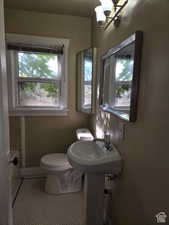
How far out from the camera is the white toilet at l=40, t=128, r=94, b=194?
81.4 inches

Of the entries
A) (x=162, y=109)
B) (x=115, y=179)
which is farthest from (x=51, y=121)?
(x=162, y=109)

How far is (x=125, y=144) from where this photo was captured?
1.29m

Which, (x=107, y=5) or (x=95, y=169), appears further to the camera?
(x=107, y=5)

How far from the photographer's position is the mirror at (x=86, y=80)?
2.19m

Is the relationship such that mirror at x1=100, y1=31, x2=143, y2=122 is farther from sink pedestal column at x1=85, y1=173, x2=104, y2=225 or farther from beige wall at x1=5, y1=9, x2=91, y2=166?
beige wall at x1=5, y1=9, x2=91, y2=166

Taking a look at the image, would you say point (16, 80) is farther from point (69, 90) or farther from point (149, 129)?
point (149, 129)

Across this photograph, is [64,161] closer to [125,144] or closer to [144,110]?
[125,144]

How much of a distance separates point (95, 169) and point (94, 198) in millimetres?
375

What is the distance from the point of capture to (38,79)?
247 cm

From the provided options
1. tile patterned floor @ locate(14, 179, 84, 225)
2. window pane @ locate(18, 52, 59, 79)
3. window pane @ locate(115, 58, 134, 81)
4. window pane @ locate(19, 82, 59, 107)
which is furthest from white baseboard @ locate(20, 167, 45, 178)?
window pane @ locate(115, 58, 134, 81)

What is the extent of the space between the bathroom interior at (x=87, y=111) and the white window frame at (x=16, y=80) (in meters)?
0.01

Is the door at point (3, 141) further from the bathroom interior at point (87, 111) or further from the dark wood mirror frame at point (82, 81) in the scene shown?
the dark wood mirror frame at point (82, 81)

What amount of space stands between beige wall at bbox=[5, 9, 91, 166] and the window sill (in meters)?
0.07

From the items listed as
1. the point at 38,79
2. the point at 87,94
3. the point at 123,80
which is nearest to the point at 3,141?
the point at 123,80
